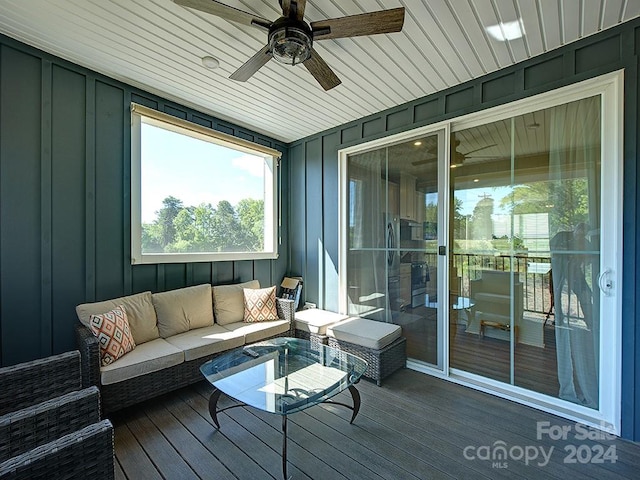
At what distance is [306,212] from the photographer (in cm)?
431

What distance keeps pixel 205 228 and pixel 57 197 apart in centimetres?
139

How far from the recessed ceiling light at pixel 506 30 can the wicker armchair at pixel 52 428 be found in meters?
3.32

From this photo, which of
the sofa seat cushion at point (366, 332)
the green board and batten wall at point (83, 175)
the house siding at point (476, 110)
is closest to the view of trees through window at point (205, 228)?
the green board and batten wall at point (83, 175)

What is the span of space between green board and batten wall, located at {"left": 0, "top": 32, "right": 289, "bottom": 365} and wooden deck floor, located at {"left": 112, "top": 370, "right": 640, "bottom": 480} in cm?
111

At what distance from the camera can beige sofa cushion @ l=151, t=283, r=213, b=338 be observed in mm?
2877

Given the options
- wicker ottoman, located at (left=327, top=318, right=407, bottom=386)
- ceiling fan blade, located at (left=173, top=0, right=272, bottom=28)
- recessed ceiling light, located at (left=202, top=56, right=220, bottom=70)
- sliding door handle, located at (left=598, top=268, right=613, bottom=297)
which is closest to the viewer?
ceiling fan blade, located at (left=173, top=0, right=272, bottom=28)

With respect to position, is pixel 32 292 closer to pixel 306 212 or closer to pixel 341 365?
pixel 341 365

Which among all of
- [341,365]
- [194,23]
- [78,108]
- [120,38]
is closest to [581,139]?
[341,365]

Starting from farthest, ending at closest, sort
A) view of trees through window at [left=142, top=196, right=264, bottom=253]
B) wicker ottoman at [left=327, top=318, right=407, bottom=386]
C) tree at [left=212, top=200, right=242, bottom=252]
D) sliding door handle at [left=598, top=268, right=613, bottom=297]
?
tree at [left=212, top=200, right=242, bottom=252], view of trees through window at [left=142, top=196, right=264, bottom=253], wicker ottoman at [left=327, top=318, right=407, bottom=386], sliding door handle at [left=598, top=268, right=613, bottom=297]

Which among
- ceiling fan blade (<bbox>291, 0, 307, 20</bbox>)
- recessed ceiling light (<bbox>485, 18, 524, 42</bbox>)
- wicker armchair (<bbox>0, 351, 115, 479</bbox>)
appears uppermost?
recessed ceiling light (<bbox>485, 18, 524, 42</bbox>)

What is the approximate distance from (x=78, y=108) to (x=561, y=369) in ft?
15.7

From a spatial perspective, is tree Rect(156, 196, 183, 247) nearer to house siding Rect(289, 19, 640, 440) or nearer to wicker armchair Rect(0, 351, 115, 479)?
wicker armchair Rect(0, 351, 115, 479)

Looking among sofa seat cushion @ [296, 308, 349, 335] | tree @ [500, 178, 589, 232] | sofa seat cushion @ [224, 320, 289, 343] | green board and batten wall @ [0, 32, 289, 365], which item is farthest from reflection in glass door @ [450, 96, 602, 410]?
green board and batten wall @ [0, 32, 289, 365]

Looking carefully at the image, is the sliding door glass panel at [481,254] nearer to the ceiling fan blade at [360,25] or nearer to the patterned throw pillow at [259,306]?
the ceiling fan blade at [360,25]
